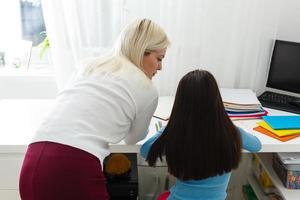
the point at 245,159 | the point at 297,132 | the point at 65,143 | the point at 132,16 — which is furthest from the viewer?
the point at 245,159

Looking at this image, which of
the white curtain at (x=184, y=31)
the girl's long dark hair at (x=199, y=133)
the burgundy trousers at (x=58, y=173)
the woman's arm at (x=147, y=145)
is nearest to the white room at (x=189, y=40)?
the white curtain at (x=184, y=31)

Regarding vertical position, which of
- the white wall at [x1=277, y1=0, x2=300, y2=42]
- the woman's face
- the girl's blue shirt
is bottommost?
the girl's blue shirt

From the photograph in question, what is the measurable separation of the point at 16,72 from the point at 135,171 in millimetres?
1027

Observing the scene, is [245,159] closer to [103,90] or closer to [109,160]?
[109,160]

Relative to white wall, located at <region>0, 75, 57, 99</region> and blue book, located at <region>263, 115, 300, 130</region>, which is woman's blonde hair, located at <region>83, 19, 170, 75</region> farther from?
white wall, located at <region>0, 75, 57, 99</region>

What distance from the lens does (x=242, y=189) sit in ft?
6.79

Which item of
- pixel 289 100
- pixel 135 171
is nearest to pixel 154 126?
pixel 135 171

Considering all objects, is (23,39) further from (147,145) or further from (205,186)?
(205,186)

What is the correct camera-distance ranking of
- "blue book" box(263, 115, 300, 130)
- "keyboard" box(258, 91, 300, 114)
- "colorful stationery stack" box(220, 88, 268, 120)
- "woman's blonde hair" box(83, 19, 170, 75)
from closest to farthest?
"woman's blonde hair" box(83, 19, 170, 75)
"blue book" box(263, 115, 300, 130)
"colorful stationery stack" box(220, 88, 268, 120)
"keyboard" box(258, 91, 300, 114)

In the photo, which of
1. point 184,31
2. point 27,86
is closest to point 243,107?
point 184,31

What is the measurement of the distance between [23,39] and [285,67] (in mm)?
1612

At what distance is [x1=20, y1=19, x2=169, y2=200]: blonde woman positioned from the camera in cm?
100

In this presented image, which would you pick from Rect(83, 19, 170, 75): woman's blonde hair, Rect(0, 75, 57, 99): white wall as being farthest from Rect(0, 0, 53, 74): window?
Rect(83, 19, 170, 75): woman's blonde hair

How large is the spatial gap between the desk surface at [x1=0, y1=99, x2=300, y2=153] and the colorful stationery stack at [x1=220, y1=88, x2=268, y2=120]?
1.9 inches
